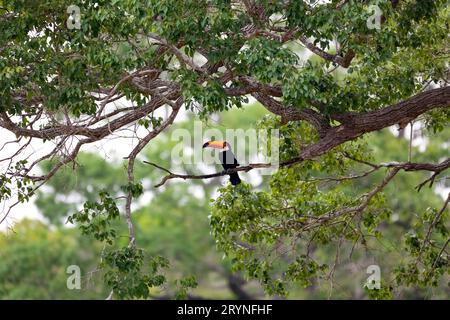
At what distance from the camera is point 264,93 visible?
10164mm

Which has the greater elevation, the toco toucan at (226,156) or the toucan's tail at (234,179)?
the toco toucan at (226,156)

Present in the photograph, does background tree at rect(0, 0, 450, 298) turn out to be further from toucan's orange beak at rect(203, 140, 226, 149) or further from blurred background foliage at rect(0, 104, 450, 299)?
blurred background foliage at rect(0, 104, 450, 299)

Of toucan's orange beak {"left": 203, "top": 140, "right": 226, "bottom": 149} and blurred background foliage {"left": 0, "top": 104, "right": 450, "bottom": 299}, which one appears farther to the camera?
blurred background foliage {"left": 0, "top": 104, "right": 450, "bottom": 299}

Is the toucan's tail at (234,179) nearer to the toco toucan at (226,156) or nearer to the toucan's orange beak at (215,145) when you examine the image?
the toco toucan at (226,156)

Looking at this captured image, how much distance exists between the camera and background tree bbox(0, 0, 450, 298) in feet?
30.4

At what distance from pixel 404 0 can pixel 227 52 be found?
2069 mm

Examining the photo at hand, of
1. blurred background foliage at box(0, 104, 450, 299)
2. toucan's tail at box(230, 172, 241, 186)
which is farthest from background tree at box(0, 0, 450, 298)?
blurred background foliage at box(0, 104, 450, 299)

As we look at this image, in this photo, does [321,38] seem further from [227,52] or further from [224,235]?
[224,235]

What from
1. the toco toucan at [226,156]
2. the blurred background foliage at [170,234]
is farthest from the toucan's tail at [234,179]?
the blurred background foliage at [170,234]

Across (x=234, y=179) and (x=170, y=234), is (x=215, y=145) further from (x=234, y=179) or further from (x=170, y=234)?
(x=170, y=234)

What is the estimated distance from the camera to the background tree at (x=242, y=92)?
365 inches

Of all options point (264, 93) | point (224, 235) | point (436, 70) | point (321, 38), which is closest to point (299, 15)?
point (321, 38)

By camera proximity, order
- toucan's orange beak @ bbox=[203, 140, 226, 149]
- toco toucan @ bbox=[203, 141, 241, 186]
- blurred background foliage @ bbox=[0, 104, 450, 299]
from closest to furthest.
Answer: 1. toucan's orange beak @ bbox=[203, 140, 226, 149]
2. toco toucan @ bbox=[203, 141, 241, 186]
3. blurred background foliage @ bbox=[0, 104, 450, 299]

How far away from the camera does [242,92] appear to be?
998 centimetres
